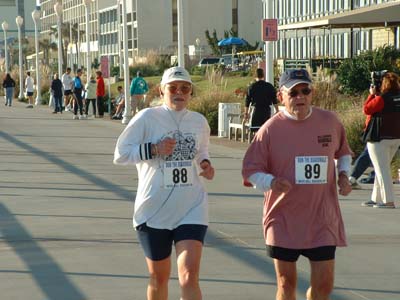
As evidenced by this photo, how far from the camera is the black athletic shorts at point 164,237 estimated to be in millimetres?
6176

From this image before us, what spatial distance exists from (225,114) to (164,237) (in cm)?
1783

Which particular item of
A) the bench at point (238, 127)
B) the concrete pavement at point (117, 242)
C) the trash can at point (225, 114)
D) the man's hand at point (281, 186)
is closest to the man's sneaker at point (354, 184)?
the concrete pavement at point (117, 242)

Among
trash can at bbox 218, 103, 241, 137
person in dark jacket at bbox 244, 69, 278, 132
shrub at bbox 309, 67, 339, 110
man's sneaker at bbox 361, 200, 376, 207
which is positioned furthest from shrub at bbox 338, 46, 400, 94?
man's sneaker at bbox 361, 200, 376, 207

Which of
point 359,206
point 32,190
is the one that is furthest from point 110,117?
point 359,206

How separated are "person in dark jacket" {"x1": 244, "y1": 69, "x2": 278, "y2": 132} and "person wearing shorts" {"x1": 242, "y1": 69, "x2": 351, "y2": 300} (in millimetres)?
12662

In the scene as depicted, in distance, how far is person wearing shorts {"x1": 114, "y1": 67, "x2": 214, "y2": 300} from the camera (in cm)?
619

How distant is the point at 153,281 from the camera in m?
6.25

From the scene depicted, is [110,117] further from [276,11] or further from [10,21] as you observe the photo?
[10,21]

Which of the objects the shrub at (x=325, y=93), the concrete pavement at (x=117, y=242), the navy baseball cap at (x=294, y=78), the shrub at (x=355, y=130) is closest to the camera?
the navy baseball cap at (x=294, y=78)

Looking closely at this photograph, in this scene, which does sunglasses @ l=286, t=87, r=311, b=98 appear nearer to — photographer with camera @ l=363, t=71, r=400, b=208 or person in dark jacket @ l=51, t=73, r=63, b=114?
photographer with camera @ l=363, t=71, r=400, b=208

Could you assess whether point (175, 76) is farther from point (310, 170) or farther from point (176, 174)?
point (310, 170)

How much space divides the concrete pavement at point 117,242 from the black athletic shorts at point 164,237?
1.54m

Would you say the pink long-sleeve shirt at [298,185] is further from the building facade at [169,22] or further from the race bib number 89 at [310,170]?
the building facade at [169,22]

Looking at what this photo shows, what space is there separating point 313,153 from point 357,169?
8330 mm
